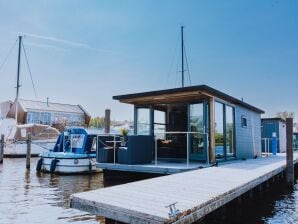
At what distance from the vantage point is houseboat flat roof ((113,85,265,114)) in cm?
1003

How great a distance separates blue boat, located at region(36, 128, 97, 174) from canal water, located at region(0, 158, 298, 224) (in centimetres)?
262

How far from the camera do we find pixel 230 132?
40.3 feet

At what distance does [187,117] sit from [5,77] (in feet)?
96.3

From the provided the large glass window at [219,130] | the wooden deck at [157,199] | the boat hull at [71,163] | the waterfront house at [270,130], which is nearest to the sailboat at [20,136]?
the boat hull at [71,163]

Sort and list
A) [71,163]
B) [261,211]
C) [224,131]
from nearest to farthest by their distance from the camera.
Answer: [261,211] → [224,131] → [71,163]

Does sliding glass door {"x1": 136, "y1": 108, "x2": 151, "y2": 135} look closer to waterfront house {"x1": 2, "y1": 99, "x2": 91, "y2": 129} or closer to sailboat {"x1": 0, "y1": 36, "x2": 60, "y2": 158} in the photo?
sailboat {"x1": 0, "y1": 36, "x2": 60, "y2": 158}

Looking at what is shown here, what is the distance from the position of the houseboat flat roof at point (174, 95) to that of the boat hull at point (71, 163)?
402 cm

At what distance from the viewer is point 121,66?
24.9m

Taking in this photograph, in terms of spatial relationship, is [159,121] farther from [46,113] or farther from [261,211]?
[46,113]

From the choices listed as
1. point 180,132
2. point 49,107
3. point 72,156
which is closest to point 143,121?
point 180,132

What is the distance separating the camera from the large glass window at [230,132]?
473 inches

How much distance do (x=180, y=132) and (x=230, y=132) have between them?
3498 mm

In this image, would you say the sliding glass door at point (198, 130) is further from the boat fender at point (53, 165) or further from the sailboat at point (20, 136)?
the sailboat at point (20, 136)

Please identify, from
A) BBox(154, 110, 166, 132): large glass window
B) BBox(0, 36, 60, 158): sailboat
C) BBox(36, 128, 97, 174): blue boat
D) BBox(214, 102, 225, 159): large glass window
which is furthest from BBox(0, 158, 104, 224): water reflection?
BBox(0, 36, 60, 158): sailboat
